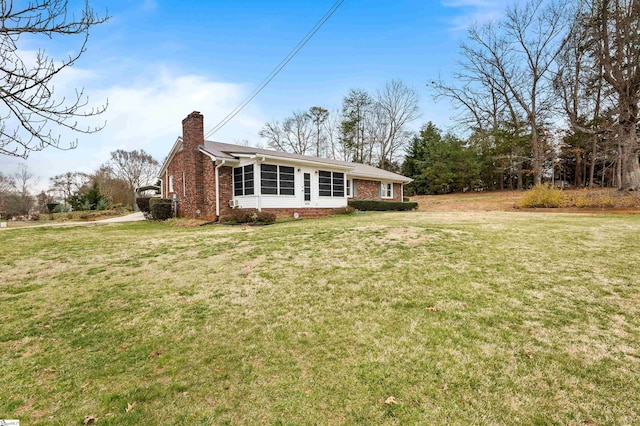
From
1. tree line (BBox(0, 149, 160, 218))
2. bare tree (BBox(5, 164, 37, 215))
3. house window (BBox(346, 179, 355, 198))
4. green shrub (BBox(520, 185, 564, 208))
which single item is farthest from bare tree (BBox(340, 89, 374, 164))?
bare tree (BBox(5, 164, 37, 215))

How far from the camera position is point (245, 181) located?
1336 centimetres

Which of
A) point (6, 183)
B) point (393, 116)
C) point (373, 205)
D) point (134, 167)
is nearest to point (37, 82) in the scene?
point (373, 205)

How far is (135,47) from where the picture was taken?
24.1 feet

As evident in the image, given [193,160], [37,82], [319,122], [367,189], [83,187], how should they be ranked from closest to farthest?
[37,82], [193,160], [367,189], [83,187], [319,122]

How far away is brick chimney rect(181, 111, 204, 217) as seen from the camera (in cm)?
1394

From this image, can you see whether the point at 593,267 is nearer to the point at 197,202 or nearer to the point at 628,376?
the point at 628,376

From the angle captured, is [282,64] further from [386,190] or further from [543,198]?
[543,198]

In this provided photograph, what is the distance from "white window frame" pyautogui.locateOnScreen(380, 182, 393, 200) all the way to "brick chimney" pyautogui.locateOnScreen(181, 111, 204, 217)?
1330cm

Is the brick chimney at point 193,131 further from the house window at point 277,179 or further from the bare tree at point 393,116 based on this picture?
the bare tree at point 393,116

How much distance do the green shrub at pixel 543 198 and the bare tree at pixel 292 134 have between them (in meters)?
25.1

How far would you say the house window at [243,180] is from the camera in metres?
13.1

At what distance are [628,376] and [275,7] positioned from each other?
43.7ft

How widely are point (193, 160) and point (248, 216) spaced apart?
177 inches

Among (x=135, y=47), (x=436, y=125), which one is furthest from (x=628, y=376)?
(x=436, y=125)
